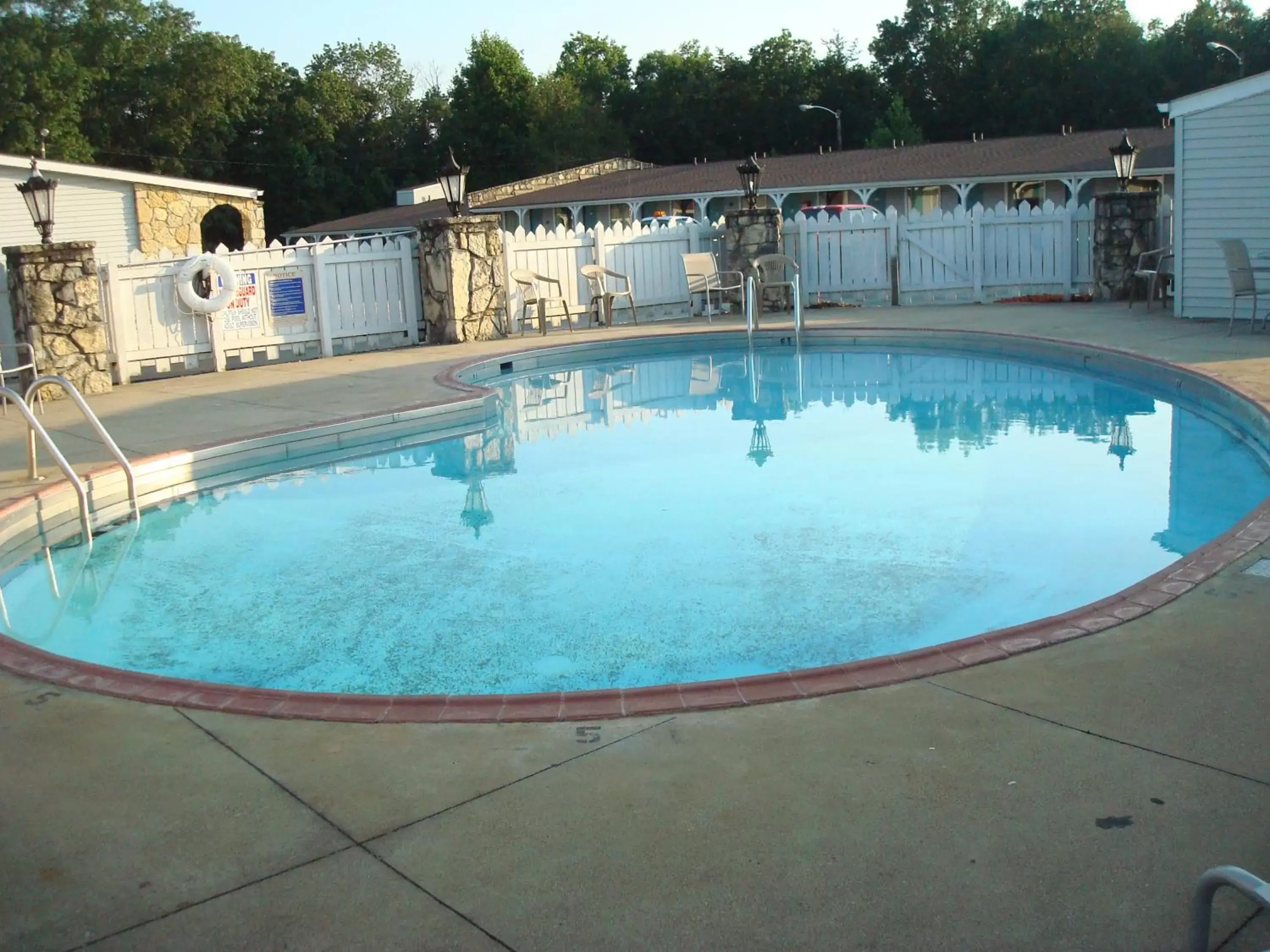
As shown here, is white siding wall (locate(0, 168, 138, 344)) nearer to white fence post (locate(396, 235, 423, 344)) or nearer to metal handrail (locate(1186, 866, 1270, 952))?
white fence post (locate(396, 235, 423, 344))

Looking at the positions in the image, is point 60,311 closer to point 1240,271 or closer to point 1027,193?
point 1240,271

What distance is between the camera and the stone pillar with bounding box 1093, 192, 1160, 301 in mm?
16406

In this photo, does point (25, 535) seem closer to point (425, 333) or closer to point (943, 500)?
point (943, 500)

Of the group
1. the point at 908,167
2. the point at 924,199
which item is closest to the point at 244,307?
the point at 908,167

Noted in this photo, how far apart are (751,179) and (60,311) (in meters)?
9.57

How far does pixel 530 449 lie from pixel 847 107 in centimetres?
4686

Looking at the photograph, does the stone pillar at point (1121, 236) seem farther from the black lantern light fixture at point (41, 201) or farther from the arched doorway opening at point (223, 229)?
the arched doorway opening at point (223, 229)

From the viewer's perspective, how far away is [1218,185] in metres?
13.6

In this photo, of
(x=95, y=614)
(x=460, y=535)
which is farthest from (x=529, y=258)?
(x=95, y=614)

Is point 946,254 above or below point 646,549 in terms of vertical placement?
above

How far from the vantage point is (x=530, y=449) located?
998 centimetres

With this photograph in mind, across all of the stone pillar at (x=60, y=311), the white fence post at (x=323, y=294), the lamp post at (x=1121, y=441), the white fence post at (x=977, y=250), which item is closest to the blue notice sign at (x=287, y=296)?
the white fence post at (x=323, y=294)

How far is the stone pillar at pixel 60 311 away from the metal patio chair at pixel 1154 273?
12241 millimetres

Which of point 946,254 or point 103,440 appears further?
point 946,254
